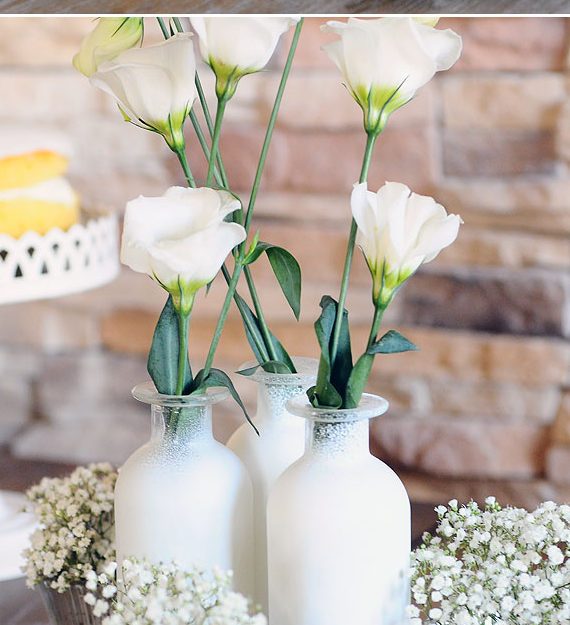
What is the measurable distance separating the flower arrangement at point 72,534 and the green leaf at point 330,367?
144mm

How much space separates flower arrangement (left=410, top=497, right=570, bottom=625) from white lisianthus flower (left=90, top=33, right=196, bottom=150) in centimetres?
20

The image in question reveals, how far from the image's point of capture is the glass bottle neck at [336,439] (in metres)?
0.36

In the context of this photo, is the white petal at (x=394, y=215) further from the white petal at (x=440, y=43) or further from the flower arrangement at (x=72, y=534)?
the flower arrangement at (x=72, y=534)

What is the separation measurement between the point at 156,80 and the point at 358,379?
0.13 metres

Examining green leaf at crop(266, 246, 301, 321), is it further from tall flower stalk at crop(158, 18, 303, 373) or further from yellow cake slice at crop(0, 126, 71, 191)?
yellow cake slice at crop(0, 126, 71, 191)

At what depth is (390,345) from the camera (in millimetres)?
359

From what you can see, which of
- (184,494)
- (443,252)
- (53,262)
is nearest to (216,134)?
(184,494)

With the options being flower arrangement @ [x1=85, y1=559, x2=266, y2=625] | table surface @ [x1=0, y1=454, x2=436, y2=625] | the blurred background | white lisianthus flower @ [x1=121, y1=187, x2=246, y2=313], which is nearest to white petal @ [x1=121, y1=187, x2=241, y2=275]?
white lisianthus flower @ [x1=121, y1=187, x2=246, y2=313]

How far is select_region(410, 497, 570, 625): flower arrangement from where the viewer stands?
37 cm

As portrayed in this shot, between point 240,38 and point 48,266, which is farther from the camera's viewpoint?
point 48,266

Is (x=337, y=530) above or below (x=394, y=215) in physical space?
below

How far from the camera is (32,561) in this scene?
0.45m

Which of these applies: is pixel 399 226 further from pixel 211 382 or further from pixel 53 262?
pixel 53 262

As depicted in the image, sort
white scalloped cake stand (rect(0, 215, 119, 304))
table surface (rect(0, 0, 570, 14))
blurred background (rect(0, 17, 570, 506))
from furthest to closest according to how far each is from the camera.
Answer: blurred background (rect(0, 17, 570, 506))
white scalloped cake stand (rect(0, 215, 119, 304))
table surface (rect(0, 0, 570, 14))
